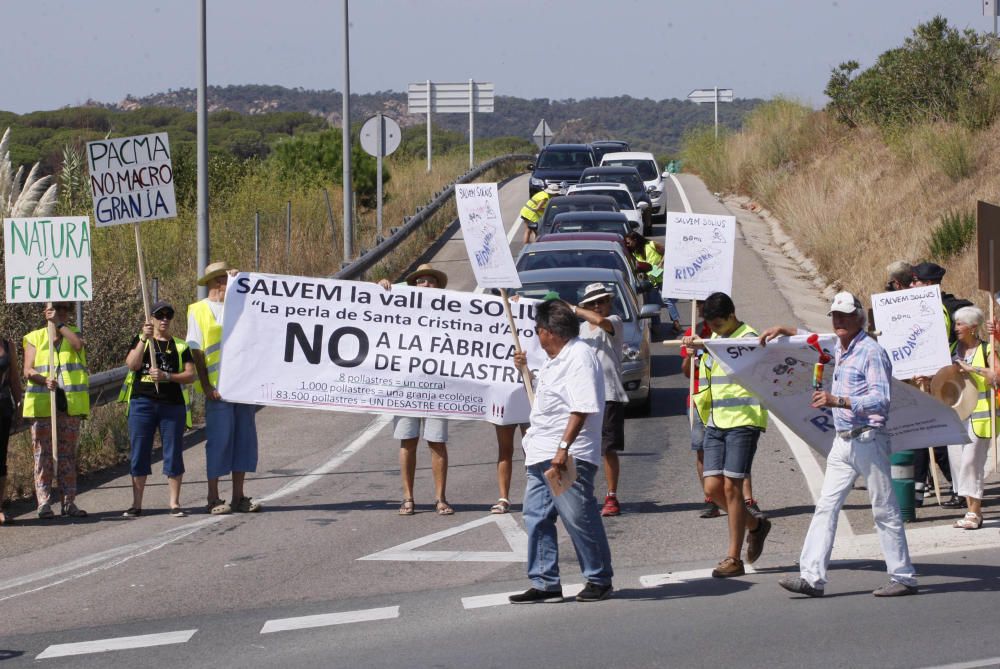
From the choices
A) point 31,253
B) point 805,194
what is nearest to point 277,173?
point 805,194

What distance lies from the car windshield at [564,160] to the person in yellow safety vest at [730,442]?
31.2 metres

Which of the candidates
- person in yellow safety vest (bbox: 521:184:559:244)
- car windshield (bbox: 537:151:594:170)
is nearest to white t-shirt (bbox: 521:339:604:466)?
person in yellow safety vest (bbox: 521:184:559:244)

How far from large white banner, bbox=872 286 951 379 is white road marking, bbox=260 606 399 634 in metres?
4.37

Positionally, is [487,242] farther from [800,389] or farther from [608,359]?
[800,389]

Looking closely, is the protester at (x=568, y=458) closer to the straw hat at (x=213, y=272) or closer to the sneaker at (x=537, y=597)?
the sneaker at (x=537, y=597)

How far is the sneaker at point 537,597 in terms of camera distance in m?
8.47

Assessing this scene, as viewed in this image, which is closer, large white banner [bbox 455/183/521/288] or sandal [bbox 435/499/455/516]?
large white banner [bbox 455/183/521/288]

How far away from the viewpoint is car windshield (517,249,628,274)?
20031mm

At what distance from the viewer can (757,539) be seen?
360 inches

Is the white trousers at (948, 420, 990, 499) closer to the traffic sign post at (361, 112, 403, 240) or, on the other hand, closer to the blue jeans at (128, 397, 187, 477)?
the blue jeans at (128, 397, 187, 477)

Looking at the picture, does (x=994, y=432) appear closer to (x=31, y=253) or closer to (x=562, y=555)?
(x=562, y=555)

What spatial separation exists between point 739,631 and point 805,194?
2600 cm

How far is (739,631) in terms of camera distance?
25.3 feet

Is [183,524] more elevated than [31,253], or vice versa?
[31,253]
